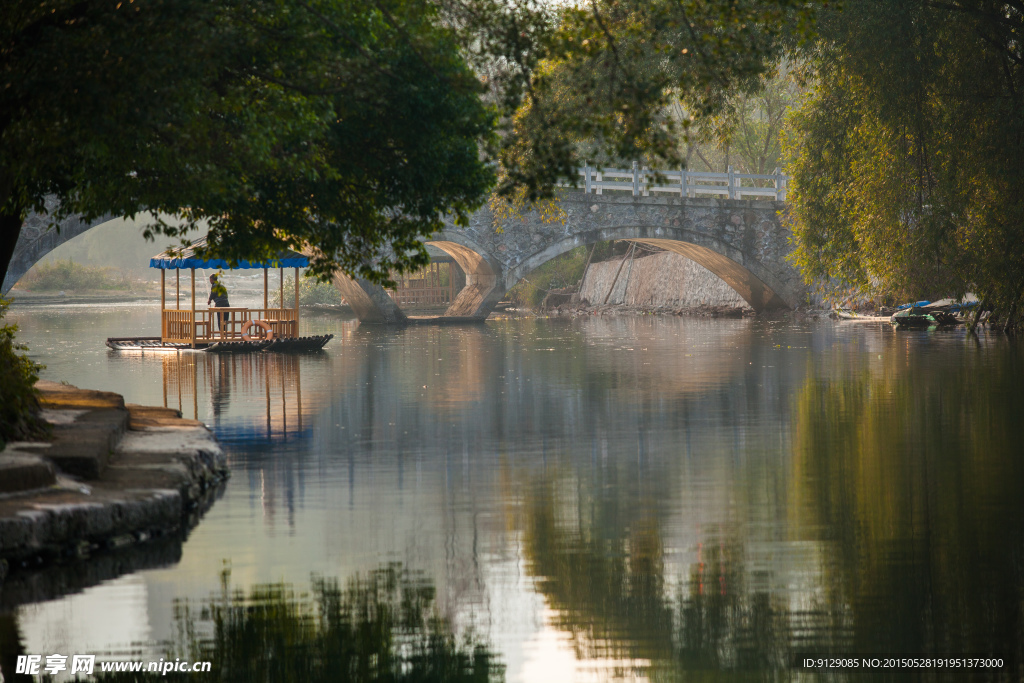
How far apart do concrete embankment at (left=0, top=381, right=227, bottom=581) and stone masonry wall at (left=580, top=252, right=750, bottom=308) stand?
98.0 ft

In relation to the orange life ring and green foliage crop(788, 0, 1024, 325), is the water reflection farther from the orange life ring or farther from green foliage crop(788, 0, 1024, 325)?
green foliage crop(788, 0, 1024, 325)

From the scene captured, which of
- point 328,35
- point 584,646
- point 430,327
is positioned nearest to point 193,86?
point 328,35

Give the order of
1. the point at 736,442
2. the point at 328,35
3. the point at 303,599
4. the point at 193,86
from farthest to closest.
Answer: the point at 736,442
the point at 328,35
the point at 193,86
the point at 303,599

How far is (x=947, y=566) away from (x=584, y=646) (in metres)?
1.90

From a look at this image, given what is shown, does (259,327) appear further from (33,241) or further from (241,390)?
(241,390)

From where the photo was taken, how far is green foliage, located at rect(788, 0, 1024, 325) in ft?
48.0

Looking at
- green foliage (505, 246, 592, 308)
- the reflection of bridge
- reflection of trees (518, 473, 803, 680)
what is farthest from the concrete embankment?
A: green foliage (505, 246, 592, 308)

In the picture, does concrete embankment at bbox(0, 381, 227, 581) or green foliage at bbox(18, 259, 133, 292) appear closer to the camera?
concrete embankment at bbox(0, 381, 227, 581)

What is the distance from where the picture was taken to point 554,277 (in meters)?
47.8

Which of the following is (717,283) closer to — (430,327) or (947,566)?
(430,327)

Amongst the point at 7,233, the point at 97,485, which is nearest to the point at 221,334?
the point at 7,233

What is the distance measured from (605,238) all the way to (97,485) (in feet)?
87.0

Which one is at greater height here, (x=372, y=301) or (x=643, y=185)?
(x=643, y=185)

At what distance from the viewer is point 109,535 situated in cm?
564
